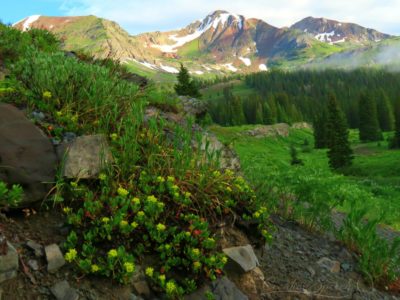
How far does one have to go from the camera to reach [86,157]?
5.10m

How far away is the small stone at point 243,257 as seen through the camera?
5.05 meters

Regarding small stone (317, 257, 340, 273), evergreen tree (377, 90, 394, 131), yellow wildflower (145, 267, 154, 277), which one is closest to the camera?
yellow wildflower (145, 267, 154, 277)

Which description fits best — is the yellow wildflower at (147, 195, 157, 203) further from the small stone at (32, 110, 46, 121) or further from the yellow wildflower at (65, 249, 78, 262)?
the small stone at (32, 110, 46, 121)

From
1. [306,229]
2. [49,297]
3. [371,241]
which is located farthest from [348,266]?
[49,297]

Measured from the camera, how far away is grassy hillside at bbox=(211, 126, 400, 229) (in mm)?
7965

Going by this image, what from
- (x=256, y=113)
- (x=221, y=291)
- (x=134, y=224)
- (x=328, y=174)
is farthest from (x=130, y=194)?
(x=256, y=113)

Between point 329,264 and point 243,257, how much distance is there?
6.37 ft

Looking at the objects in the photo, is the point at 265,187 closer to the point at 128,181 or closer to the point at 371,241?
the point at 371,241

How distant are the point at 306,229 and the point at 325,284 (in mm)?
2003

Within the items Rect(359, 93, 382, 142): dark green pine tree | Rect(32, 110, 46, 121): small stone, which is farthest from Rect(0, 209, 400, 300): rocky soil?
Rect(359, 93, 382, 142): dark green pine tree

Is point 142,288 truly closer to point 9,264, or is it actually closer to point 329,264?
point 9,264

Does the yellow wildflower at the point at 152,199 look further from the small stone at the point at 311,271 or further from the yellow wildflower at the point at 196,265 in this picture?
the small stone at the point at 311,271

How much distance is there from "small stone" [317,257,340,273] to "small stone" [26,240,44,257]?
13.9 ft

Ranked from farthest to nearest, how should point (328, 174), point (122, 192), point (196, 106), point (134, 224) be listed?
point (196, 106) < point (328, 174) < point (122, 192) < point (134, 224)
